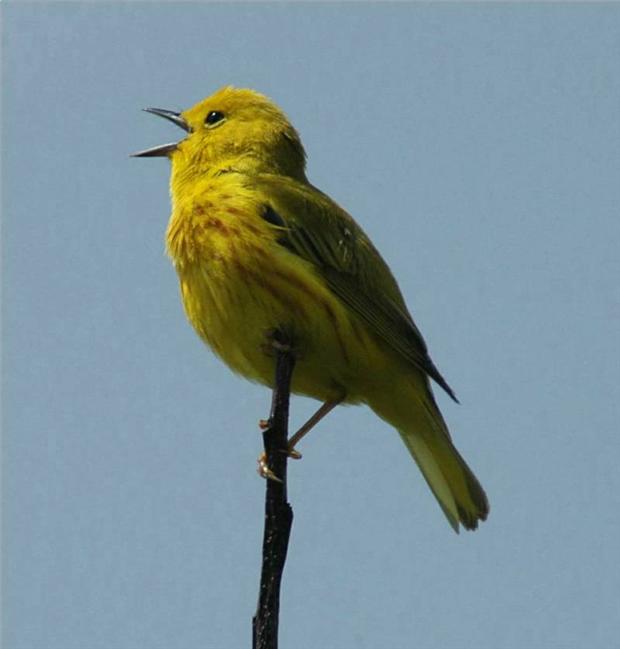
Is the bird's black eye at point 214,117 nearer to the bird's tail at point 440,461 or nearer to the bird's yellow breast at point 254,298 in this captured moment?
the bird's yellow breast at point 254,298

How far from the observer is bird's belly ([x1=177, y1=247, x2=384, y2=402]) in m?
5.50

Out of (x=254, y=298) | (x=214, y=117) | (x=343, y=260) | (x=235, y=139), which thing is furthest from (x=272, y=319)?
(x=214, y=117)

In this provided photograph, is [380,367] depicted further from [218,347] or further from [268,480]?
[268,480]

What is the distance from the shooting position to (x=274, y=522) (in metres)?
3.97

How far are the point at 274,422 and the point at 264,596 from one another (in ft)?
2.42

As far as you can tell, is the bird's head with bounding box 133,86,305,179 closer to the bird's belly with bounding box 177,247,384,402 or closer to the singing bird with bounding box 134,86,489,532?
the singing bird with bounding box 134,86,489,532

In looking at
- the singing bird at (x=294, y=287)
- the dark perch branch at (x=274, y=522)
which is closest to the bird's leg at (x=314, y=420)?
the singing bird at (x=294, y=287)

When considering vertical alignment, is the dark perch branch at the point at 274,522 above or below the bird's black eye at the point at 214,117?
below

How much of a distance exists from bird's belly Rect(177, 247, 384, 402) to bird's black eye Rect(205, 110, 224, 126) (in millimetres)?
1368

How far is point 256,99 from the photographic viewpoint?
6.97 metres

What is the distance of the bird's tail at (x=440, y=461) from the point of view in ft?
20.3

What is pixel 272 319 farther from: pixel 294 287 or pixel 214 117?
pixel 214 117

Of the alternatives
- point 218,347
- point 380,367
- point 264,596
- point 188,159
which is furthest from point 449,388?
point 264,596

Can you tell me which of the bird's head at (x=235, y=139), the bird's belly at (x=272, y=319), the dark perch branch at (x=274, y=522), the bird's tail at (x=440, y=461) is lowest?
the dark perch branch at (x=274, y=522)
